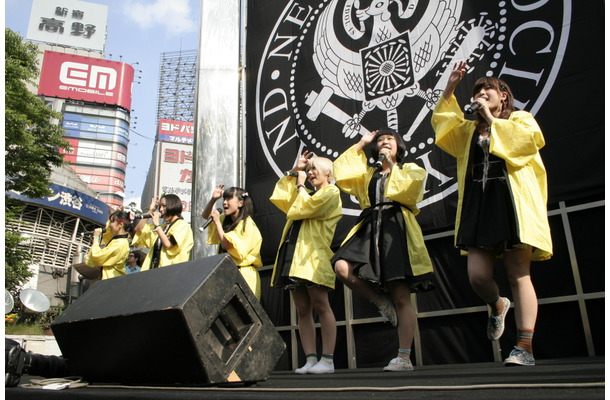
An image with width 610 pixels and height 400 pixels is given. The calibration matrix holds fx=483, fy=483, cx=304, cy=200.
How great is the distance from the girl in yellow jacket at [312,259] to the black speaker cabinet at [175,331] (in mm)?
969

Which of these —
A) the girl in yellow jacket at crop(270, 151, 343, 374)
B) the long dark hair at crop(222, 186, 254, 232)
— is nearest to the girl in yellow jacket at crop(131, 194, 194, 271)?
the long dark hair at crop(222, 186, 254, 232)

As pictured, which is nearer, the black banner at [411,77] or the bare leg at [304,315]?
the black banner at [411,77]

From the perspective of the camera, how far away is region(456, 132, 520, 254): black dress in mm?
2139

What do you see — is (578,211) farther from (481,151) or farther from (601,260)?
(481,151)

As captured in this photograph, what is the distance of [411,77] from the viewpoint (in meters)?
3.64

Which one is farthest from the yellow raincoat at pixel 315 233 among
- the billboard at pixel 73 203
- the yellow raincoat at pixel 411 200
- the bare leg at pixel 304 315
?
the billboard at pixel 73 203

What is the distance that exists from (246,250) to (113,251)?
5.22 ft

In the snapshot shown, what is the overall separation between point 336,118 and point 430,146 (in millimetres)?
923

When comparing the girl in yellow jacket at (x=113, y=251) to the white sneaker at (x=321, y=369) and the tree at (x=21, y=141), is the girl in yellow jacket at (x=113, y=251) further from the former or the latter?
the tree at (x=21, y=141)

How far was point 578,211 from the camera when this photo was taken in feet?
9.08

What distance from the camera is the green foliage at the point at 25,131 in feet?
41.0

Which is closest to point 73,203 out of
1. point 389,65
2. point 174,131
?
point 174,131

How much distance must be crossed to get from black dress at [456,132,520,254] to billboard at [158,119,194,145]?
117ft


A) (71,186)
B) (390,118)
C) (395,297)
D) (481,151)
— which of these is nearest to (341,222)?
(390,118)
